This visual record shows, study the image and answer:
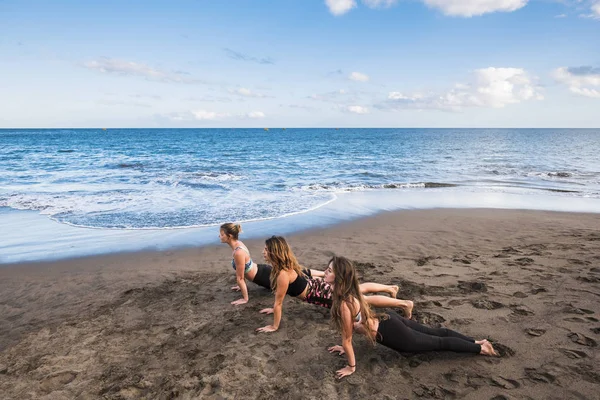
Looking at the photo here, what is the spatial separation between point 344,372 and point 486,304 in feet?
9.17

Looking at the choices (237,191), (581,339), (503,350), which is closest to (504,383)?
(503,350)

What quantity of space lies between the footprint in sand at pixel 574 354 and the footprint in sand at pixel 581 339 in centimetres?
24

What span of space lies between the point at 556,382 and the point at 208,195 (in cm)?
1492

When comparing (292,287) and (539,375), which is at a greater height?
(292,287)

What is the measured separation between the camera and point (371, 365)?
14.1 ft

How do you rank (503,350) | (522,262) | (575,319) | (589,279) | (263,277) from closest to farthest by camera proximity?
(503,350)
(575,319)
(589,279)
(263,277)
(522,262)

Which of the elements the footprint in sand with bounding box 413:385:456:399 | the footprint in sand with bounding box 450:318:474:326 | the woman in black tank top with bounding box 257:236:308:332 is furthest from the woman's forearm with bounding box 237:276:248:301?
the footprint in sand with bounding box 450:318:474:326

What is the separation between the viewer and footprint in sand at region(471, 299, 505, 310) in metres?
5.45

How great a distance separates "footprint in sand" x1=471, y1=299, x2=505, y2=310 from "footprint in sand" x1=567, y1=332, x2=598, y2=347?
3.30ft

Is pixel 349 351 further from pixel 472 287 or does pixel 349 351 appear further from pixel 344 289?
pixel 472 287

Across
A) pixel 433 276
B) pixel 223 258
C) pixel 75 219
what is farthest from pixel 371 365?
pixel 75 219

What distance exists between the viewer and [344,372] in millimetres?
4105

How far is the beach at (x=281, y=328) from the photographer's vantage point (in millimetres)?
3932

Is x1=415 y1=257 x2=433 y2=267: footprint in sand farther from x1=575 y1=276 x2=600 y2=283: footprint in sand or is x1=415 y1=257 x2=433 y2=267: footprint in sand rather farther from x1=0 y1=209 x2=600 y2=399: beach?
x1=575 y1=276 x2=600 y2=283: footprint in sand
